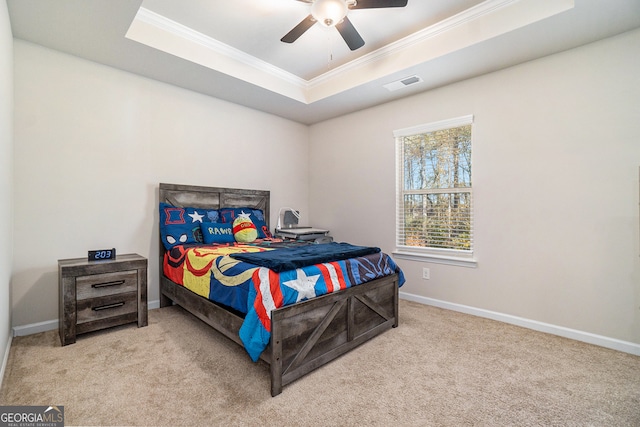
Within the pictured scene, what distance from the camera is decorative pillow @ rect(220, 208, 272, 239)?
12.1 ft

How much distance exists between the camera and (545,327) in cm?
272

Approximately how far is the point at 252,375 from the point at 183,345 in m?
0.78

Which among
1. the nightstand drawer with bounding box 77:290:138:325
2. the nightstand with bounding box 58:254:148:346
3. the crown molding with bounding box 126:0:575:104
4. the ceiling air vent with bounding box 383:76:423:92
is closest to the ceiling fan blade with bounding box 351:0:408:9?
the crown molding with bounding box 126:0:575:104

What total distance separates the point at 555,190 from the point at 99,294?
13.4 ft

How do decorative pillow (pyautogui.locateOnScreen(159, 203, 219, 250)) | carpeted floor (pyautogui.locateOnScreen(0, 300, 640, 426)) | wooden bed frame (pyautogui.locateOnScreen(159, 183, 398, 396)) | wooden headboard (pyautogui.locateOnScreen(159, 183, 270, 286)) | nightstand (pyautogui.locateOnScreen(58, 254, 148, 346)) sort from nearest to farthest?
A: carpeted floor (pyautogui.locateOnScreen(0, 300, 640, 426)), wooden bed frame (pyautogui.locateOnScreen(159, 183, 398, 396)), nightstand (pyautogui.locateOnScreen(58, 254, 148, 346)), decorative pillow (pyautogui.locateOnScreen(159, 203, 219, 250)), wooden headboard (pyautogui.locateOnScreen(159, 183, 270, 286))

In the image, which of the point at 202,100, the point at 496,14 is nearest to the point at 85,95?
the point at 202,100

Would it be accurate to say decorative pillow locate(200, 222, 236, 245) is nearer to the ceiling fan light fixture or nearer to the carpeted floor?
the carpeted floor

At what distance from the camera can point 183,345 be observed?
7.84 ft

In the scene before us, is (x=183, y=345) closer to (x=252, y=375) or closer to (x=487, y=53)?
(x=252, y=375)

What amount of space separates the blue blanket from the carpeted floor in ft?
2.37

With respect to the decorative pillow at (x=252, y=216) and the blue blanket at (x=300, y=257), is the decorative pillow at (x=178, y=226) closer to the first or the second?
the decorative pillow at (x=252, y=216)

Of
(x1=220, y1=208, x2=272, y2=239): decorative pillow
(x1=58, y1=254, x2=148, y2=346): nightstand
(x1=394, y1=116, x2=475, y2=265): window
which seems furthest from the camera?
(x1=220, y1=208, x2=272, y2=239): decorative pillow

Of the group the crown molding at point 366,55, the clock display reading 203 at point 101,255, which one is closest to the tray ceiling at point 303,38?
the crown molding at point 366,55

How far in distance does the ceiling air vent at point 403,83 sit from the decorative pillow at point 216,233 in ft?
8.06
